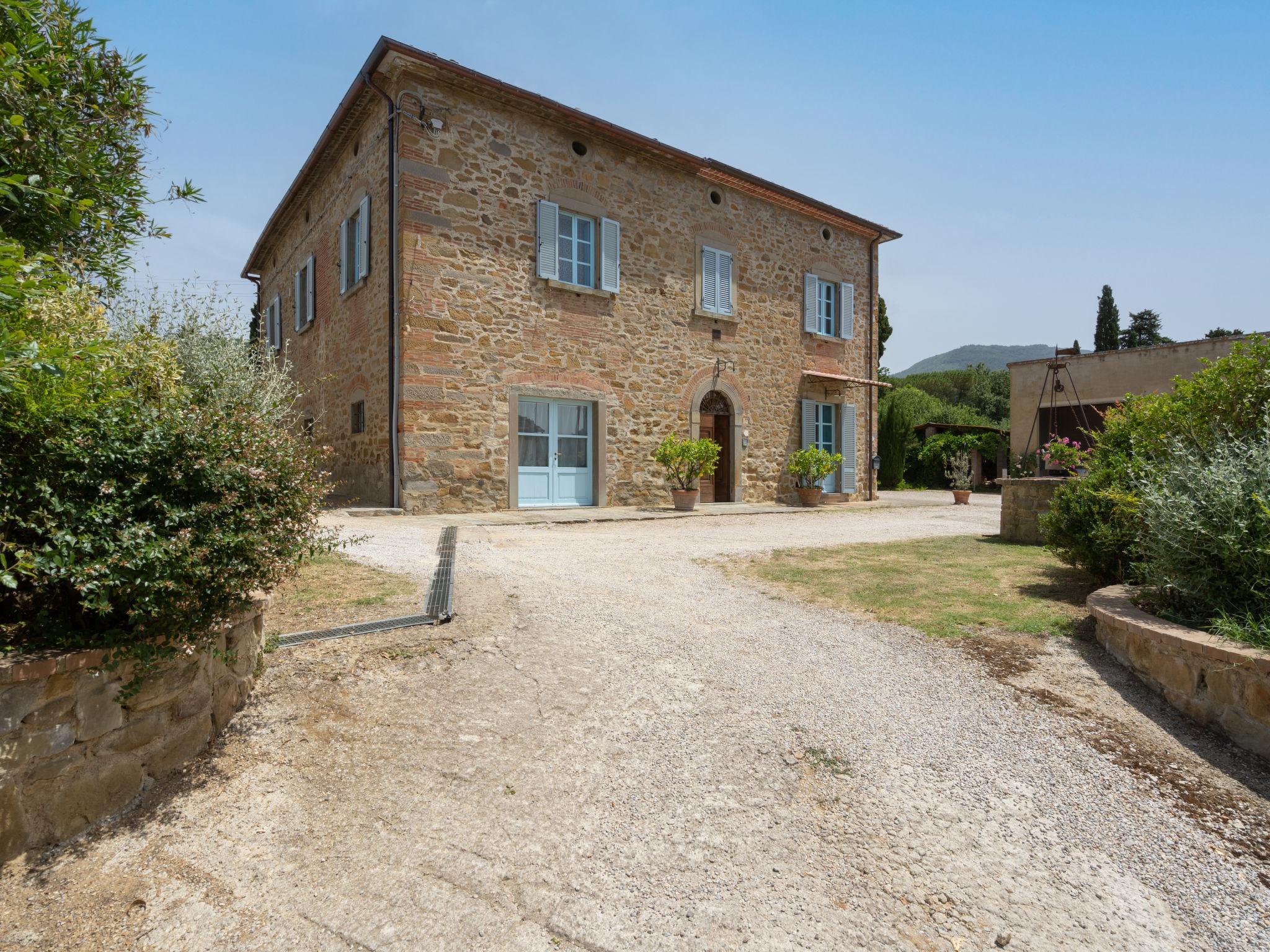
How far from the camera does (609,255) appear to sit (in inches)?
441

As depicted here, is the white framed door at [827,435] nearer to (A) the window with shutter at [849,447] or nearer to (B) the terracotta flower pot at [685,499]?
(A) the window with shutter at [849,447]

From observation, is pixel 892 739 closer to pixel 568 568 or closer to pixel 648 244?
pixel 568 568

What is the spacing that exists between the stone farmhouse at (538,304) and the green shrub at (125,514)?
6.82 m

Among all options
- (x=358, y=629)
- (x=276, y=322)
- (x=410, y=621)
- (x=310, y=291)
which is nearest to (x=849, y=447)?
(x=310, y=291)

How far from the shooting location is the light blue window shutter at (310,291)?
13.4 m

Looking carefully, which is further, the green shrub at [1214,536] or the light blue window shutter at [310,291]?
the light blue window shutter at [310,291]

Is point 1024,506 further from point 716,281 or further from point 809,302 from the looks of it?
point 809,302

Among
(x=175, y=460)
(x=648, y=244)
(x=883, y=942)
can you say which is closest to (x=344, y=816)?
(x=175, y=460)

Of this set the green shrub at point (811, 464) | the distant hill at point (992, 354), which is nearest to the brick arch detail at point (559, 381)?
the green shrub at point (811, 464)

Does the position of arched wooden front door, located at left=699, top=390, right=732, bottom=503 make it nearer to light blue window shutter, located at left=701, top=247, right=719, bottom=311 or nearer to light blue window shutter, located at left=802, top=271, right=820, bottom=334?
light blue window shutter, located at left=701, top=247, right=719, bottom=311

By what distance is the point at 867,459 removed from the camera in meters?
15.6

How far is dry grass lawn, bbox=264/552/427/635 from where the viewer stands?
3.88 meters

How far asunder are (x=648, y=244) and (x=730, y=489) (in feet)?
15.6

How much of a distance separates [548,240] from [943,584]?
25.0ft
